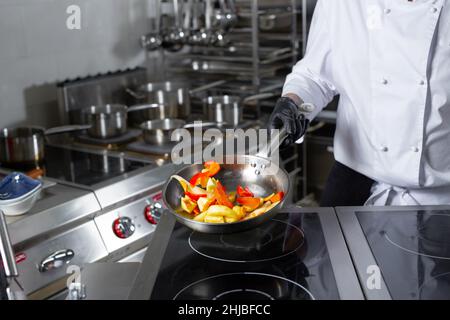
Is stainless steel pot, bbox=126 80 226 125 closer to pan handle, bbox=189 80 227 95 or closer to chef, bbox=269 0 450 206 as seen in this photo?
pan handle, bbox=189 80 227 95

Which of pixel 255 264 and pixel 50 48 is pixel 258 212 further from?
pixel 50 48

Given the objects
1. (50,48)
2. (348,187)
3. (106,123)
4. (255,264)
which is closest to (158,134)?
(106,123)

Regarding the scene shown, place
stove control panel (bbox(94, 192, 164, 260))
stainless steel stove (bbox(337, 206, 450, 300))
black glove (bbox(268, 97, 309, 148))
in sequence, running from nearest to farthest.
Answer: stainless steel stove (bbox(337, 206, 450, 300)) < black glove (bbox(268, 97, 309, 148)) < stove control panel (bbox(94, 192, 164, 260))

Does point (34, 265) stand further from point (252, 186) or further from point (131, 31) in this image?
point (131, 31)

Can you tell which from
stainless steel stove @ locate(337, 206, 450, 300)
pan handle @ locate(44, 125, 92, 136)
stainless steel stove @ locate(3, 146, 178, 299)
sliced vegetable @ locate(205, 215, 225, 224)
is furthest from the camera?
pan handle @ locate(44, 125, 92, 136)

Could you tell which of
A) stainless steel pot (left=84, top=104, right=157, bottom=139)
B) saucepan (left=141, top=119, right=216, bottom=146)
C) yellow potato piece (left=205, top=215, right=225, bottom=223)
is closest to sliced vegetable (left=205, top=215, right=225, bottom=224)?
yellow potato piece (left=205, top=215, right=225, bottom=223)

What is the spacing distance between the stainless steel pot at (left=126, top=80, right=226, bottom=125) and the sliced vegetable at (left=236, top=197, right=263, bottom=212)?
1.07 m

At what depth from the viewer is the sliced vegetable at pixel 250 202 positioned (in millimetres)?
939

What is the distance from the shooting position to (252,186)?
3.49 ft

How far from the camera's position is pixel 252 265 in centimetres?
84

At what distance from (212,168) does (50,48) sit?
1068 millimetres

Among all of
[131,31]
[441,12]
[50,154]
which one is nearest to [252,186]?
[441,12]

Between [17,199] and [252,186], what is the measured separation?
0.53m

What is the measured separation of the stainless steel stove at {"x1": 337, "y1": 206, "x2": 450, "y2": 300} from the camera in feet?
2.52
